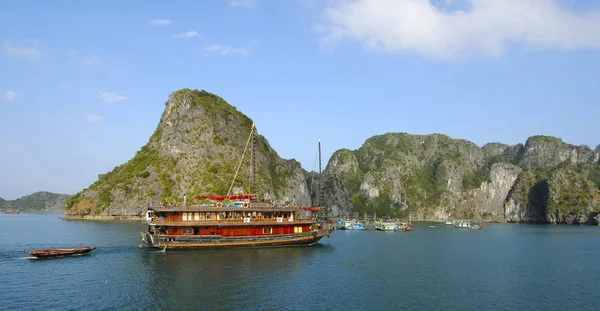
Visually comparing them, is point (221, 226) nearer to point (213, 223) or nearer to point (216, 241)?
point (213, 223)

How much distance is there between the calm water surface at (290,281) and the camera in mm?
31109

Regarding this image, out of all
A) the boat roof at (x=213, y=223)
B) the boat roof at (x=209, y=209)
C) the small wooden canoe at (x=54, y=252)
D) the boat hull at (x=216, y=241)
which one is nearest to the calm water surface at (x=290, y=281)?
the small wooden canoe at (x=54, y=252)

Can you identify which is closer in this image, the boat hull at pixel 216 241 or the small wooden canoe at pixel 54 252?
the small wooden canoe at pixel 54 252

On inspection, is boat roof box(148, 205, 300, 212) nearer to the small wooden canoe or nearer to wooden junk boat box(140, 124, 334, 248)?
wooden junk boat box(140, 124, 334, 248)

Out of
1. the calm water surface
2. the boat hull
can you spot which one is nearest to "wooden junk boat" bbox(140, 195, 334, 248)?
the boat hull

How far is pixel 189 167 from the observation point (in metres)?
136

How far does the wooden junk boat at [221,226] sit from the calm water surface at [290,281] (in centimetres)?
154

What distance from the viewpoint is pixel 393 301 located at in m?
32.2

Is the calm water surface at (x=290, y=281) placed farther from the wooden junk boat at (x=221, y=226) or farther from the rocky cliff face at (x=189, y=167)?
the rocky cliff face at (x=189, y=167)

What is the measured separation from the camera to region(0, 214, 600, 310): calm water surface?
1225 inches

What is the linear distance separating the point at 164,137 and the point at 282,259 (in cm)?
10854

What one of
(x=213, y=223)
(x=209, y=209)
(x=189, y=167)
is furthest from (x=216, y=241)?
(x=189, y=167)

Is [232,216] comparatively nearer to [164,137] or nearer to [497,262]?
[497,262]

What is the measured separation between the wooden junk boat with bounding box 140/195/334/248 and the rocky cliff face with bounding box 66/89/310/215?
6599 centimetres
